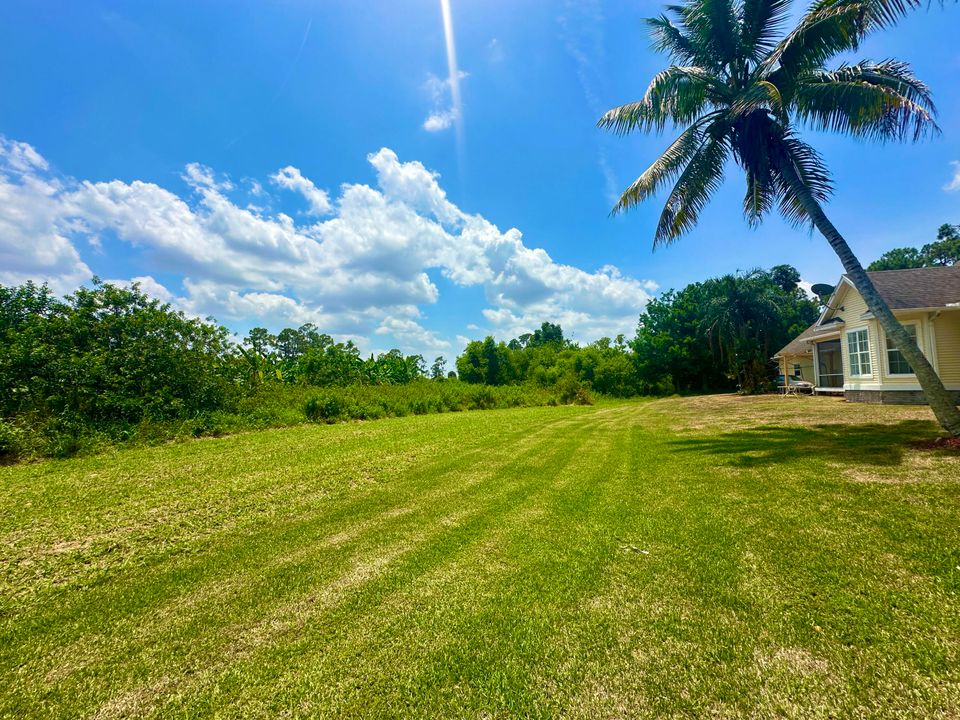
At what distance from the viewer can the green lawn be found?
1.88 meters

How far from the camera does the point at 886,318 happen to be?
6.94m

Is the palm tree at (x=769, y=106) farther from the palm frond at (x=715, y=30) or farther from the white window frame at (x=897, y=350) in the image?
the white window frame at (x=897, y=350)

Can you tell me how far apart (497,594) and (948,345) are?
56.7 ft

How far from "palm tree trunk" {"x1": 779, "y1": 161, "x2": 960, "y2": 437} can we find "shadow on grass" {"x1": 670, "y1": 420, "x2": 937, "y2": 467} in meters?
0.59

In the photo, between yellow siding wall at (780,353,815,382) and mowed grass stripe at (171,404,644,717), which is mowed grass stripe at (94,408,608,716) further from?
yellow siding wall at (780,353,815,382)

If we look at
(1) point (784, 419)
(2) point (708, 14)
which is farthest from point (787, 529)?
(2) point (708, 14)

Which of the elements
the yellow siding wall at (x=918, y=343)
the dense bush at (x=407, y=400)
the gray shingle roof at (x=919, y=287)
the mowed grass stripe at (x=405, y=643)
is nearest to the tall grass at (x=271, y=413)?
the dense bush at (x=407, y=400)

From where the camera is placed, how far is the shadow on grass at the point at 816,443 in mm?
5805

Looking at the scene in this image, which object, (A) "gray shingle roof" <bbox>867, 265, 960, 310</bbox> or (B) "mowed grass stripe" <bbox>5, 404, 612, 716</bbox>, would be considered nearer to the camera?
(B) "mowed grass stripe" <bbox>5, 404, 612, 716</bbox>

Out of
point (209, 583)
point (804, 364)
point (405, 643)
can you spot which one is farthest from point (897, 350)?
point (209, 583)

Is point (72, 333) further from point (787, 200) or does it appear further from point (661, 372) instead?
point (661, 372)

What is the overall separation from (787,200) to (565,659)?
11522 millimetres

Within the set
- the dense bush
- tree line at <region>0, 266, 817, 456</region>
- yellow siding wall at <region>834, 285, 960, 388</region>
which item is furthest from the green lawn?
yellow siding wall at <region>834, 285, 960, 388</region>

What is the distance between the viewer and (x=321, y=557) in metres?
3.44
